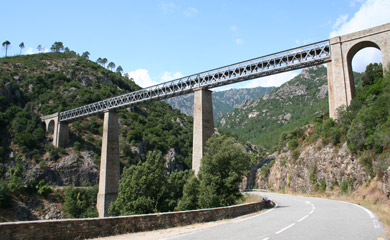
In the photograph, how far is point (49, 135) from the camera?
68.5m

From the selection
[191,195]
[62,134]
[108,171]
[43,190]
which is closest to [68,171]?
[62,134]

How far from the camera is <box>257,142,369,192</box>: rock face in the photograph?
88.1ft

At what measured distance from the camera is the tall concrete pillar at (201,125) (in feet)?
106

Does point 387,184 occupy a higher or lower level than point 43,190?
higher

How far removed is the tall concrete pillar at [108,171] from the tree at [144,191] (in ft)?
35.8

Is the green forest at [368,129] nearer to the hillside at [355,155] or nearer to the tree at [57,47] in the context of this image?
the hillside at [355,155]

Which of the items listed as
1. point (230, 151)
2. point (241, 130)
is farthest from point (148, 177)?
point (241, 130)

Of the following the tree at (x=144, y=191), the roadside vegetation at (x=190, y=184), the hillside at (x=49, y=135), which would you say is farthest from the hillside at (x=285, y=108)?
the tree at (x=144, y=191)

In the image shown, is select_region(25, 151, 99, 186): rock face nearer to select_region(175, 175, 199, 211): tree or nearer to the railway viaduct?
the railway viaduct

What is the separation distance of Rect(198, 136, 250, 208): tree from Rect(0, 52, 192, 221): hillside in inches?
1239

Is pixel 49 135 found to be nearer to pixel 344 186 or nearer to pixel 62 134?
pixel 62 134

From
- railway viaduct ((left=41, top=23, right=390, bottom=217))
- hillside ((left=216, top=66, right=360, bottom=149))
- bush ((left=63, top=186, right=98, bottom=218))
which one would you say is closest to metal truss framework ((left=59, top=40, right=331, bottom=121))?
railway viaduct ((left=41, top=23, right=390, bottom=217))

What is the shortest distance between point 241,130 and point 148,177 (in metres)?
154

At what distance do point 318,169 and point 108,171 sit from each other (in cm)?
3065
